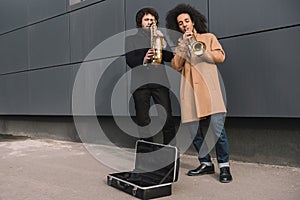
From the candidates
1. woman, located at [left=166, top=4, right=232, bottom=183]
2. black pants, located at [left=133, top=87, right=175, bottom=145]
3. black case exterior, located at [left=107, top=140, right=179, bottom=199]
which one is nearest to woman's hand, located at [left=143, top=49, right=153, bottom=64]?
woman, located at [left=166, top=4, right=232, bottom=183]

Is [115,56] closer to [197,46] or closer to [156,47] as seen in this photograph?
[156,47]

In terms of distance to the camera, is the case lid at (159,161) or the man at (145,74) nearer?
the case lid at (159,161)

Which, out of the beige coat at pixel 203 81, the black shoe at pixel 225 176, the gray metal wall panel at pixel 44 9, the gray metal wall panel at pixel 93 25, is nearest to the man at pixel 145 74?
the beige coat at pixel 203 81

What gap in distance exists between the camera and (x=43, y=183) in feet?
13.7

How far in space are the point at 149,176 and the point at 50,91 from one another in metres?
5.13

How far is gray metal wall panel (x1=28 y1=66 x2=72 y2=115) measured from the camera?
7789 mm

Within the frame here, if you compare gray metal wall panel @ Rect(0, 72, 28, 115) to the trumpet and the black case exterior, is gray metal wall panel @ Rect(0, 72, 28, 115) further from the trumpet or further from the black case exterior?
the trumpet

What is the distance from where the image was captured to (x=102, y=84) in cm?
705

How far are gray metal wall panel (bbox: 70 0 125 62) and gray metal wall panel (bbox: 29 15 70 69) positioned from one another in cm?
25

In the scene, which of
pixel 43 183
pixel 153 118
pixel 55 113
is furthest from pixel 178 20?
pixel 55 113

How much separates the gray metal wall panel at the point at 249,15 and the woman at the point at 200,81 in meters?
0.96

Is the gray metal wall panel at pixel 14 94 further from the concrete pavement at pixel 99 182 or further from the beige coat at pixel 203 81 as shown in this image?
the beige coat at pixel 203 81

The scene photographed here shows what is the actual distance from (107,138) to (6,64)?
4385mm

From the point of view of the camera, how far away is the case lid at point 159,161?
3.46 metres
